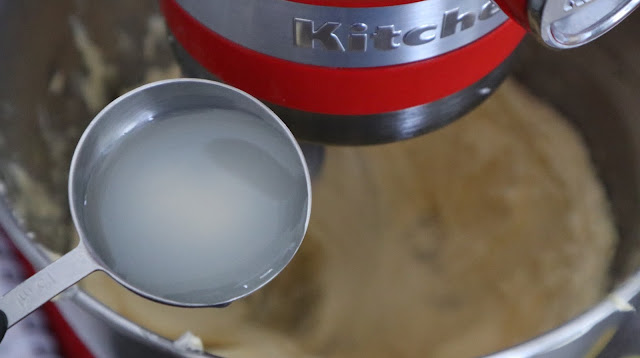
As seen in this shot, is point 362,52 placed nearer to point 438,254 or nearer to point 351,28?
point 351,28

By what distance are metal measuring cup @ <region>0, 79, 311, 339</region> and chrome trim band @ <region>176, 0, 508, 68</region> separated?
2.1 inches

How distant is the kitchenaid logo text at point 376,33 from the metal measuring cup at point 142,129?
7 centimetres

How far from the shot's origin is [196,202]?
0.46 meters

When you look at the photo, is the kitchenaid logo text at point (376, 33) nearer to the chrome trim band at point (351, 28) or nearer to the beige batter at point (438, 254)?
the chrome trim band at point (351, 28)

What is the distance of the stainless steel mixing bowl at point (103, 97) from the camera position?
548mm

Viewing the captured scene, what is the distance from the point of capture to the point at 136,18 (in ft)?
2.36

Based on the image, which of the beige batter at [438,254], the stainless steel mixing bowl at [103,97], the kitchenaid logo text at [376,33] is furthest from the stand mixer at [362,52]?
the beige batter at [438,254]

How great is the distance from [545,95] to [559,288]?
215 millimetres

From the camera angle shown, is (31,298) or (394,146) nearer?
(31,298)

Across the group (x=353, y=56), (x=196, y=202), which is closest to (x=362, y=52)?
(x=353, y=56)

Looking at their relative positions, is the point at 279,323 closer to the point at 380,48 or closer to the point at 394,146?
the point at 394,146

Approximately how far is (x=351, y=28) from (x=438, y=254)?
0.40 meters

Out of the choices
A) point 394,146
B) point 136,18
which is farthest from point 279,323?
→ point 136,18

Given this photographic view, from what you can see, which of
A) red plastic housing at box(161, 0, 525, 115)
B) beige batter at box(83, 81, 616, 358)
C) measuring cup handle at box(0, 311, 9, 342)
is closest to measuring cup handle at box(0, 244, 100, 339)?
measuring cup handle at box(0, 311, 9, 342)
